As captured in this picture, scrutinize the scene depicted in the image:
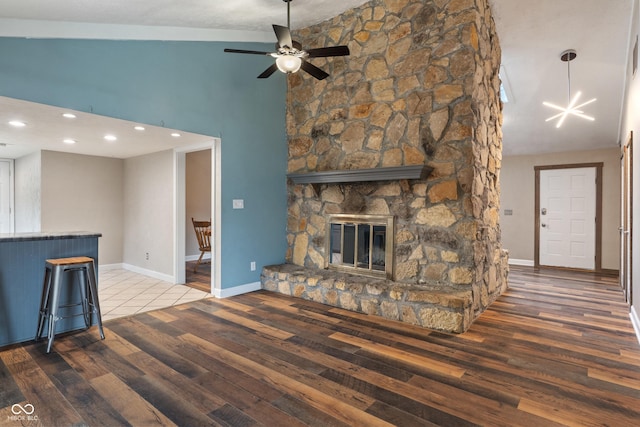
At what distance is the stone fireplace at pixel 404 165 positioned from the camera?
11.0ft

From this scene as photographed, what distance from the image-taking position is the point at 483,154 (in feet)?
12.2

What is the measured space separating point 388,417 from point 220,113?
3.60 m

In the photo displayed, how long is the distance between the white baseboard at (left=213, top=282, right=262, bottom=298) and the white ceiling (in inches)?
73.5

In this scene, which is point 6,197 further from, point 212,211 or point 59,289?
point 59,289

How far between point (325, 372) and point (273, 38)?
3.96 m

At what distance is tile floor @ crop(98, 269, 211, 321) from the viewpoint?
12.3ft

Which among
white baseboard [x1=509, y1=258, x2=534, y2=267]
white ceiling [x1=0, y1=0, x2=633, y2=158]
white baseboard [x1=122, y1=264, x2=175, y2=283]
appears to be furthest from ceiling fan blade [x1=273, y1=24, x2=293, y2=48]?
white baseboard [x1=509, y1=258, x2=534, y2=267]

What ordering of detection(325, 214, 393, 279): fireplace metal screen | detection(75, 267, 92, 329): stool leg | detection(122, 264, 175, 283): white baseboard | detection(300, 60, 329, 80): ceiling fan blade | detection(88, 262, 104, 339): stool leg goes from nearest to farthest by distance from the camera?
detection(88, 262, 104, 339): stool leg, detection(75, 267, 92, 329): stool leg, detection(300, 60, 329, 80): ceiling fan blade, detection(325, 214, 393, 279): fireplace metal screen, detection(122, 264, 175, 283): white baseboard

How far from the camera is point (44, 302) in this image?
9.27 ft

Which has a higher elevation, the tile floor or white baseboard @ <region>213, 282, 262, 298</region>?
white baseboard @ <region>213, 282, 262, 298</region>

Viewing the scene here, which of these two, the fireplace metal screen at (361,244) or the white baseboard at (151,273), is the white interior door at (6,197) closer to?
the white baseboard at (151,273)

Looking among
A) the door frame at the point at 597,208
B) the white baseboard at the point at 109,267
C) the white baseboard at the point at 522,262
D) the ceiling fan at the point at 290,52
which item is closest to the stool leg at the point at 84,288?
the ceiling fan at the point at 290,52

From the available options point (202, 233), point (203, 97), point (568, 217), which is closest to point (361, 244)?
point (203, 97)

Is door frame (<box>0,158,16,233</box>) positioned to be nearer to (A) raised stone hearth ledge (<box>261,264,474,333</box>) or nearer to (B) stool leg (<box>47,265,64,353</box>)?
(B) stool leg (<box>47,265,64,353</box>)
